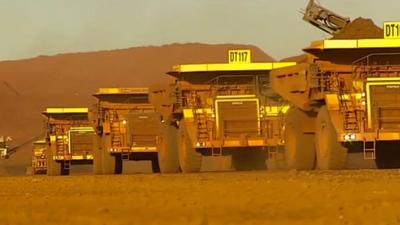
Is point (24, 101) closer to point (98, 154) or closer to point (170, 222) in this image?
point (98, 154)

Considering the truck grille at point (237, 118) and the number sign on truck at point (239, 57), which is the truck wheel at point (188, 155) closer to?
the truck grille at point (237, 118)

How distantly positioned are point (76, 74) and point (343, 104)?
6170 inches

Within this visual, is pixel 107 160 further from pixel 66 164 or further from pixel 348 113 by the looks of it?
pixel 348 113

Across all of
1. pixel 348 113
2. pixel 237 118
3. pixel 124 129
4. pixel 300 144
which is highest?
pixel 348 113

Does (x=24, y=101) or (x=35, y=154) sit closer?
(x=35, y=154)

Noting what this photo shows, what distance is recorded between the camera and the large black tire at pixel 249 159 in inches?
1215

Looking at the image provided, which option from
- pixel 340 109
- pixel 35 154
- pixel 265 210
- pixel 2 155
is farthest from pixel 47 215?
pixel 2 155

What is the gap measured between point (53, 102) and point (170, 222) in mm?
129639

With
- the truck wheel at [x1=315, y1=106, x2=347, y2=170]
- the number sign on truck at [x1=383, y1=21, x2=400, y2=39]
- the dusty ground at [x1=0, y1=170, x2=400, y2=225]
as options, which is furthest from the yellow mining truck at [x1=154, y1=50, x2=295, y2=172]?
the dusty ground at [x1=0, y1=170, x2=400, y2=225]

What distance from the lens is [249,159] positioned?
3178 cm

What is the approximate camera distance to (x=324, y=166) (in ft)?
78.2

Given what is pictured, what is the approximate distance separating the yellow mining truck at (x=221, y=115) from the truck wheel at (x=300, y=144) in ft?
6.20

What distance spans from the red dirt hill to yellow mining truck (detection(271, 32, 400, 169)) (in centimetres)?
9939

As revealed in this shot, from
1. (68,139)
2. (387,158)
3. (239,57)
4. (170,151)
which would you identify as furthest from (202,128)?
(68,139)
